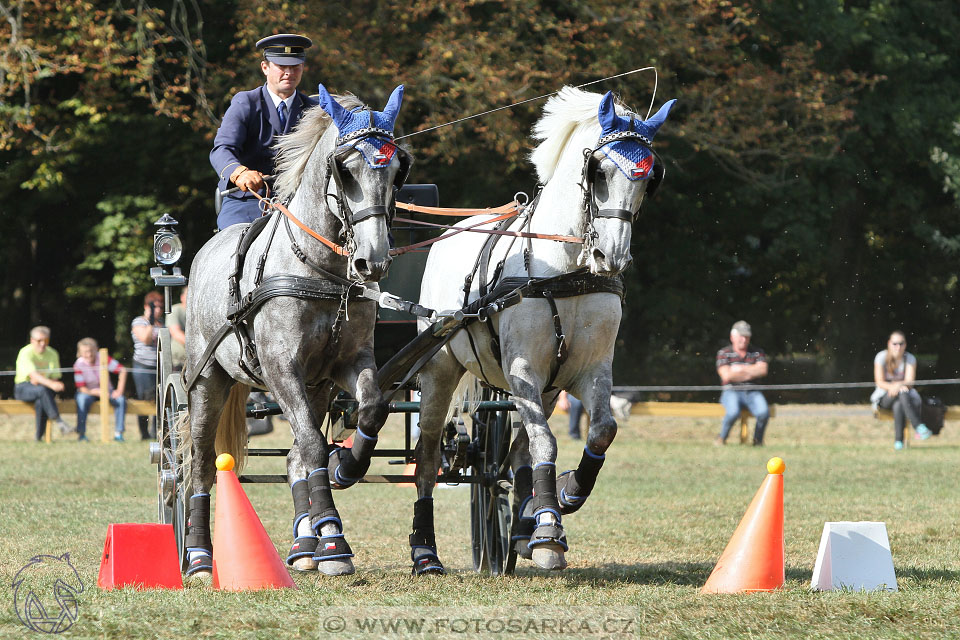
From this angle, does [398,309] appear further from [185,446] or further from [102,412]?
[102,412]

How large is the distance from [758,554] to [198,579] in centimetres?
262

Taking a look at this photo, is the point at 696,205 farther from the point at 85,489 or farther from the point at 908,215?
the point at 85,489

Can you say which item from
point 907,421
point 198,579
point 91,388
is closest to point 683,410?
point 907,421

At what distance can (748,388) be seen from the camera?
→ 16359mm

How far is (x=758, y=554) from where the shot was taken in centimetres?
540

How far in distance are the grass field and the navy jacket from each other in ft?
7.37

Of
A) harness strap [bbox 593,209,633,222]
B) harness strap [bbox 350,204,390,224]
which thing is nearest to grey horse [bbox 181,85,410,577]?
harness strap [bbox 350,204,390,224]

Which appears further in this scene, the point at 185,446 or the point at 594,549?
the point at 594,549

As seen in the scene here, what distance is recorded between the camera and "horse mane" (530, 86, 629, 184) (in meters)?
5.82

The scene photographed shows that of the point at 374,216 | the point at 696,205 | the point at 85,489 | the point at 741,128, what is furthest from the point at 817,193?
the point at 374,216

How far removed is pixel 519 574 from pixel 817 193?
52.2ft

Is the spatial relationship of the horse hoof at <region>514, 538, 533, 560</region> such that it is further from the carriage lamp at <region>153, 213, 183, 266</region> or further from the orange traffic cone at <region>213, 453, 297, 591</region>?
the carriage lamp at <region>153, 213, 183, 266</region>

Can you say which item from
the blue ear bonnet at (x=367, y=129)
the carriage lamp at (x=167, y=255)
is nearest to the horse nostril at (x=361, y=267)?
the blue ear bonnet at (x=367, y=129)

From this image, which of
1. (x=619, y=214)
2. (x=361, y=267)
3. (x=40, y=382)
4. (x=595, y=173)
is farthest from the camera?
(x=40, y=382)
